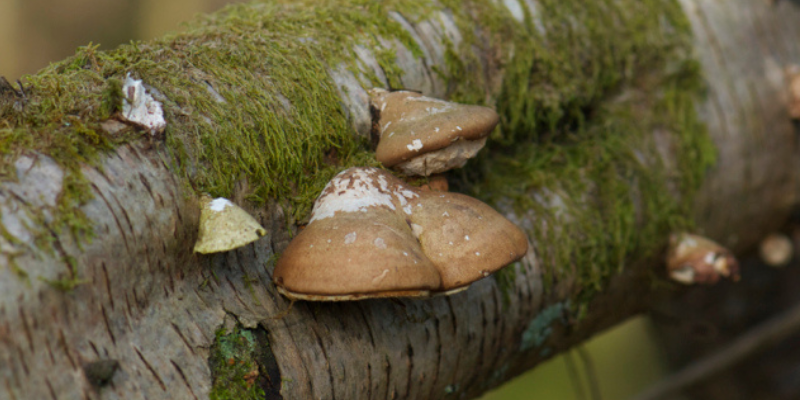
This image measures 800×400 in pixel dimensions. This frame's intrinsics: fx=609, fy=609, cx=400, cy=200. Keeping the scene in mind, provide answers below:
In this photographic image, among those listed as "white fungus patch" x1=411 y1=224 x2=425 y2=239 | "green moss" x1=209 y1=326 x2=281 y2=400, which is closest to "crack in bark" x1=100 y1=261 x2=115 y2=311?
"green moss" x1=209 y1=326 x2=281 y2=400

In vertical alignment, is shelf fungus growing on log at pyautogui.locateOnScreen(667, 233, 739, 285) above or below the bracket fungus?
below

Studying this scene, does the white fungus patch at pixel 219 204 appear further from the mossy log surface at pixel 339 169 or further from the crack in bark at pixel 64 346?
the crack in bark at pixel 64 346

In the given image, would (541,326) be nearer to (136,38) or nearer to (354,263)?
(354,263)

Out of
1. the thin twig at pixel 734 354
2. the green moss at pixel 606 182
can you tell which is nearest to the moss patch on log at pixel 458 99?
the green moss at pixel 606 182

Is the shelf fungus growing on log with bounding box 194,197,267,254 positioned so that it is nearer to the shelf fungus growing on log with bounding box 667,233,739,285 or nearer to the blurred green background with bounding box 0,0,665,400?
the shelf fungus growing on log with bounding box 667,233,739,285

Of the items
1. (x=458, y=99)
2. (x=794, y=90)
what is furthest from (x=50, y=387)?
(x=794, y=90)
